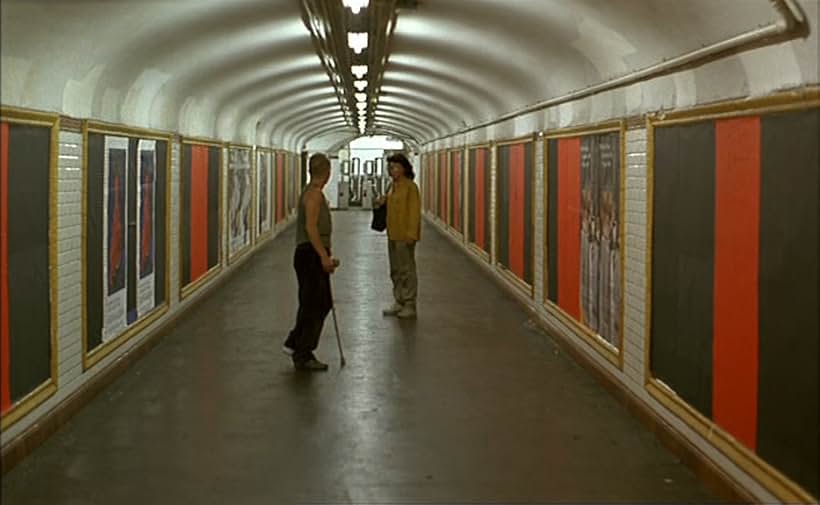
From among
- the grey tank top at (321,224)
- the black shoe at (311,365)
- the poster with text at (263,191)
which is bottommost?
the black shoe at (311,365)

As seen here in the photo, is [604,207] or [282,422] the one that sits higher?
[604,207]

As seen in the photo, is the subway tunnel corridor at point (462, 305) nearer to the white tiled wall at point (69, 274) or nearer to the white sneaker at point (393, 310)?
the white tiled wall at point (69, 274)

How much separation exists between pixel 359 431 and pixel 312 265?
6.57 ft

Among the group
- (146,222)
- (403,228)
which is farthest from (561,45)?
(146,222)

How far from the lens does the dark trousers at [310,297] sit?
7617 mm

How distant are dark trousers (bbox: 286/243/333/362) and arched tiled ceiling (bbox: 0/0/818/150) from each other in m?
1.71

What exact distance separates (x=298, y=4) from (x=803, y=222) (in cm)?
526

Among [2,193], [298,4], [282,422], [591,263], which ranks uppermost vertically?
[298,4]

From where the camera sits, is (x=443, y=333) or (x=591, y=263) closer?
(x=591, y=263)

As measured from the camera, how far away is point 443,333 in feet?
30.9

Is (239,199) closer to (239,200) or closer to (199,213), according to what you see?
(239,200)

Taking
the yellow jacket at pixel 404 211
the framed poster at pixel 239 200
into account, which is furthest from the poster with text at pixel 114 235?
the framed poster at pixel 239 200

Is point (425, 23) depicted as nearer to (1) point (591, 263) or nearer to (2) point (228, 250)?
(1) point (591, 263)

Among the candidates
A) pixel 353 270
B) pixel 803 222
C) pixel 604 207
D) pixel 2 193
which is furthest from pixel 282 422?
pixel 353 270
